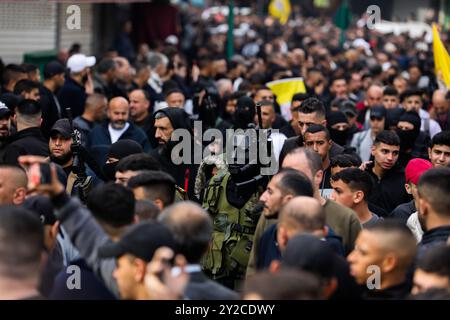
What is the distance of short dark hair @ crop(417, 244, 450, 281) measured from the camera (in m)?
4.78

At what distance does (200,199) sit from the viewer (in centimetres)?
809

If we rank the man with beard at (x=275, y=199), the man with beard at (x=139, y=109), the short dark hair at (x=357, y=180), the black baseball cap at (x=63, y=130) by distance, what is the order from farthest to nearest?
1. the man with beard at (x=139, y=109)
2. the black baseball cap at (x=63, y=130)
3. the short dark hair at (x=357, y=180)
4. the man with beard at (x=275, y=199)

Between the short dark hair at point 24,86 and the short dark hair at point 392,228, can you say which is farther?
the short dark hair at point 24,86

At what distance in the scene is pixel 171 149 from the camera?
8.88 metres

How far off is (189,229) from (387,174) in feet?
14.0

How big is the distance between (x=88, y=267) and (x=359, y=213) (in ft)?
8.75

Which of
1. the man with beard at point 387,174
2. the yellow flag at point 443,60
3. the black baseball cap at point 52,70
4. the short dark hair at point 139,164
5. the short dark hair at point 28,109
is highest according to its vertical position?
the yellow flag at point 443,60

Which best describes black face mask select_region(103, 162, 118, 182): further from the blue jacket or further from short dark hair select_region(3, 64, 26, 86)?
short dark hair select_region(3, 64, 26, 86)

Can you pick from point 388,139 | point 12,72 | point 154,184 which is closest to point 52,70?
point 12,72

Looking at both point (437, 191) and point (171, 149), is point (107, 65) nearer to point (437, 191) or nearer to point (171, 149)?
point (171, 149)

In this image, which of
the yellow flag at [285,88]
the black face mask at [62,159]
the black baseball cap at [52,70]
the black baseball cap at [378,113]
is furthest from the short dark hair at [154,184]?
the yellow flag at [285,88]

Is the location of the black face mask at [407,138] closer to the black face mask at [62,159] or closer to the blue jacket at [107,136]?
the blue jacket at [107,136]

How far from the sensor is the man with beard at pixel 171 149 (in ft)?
28.7
